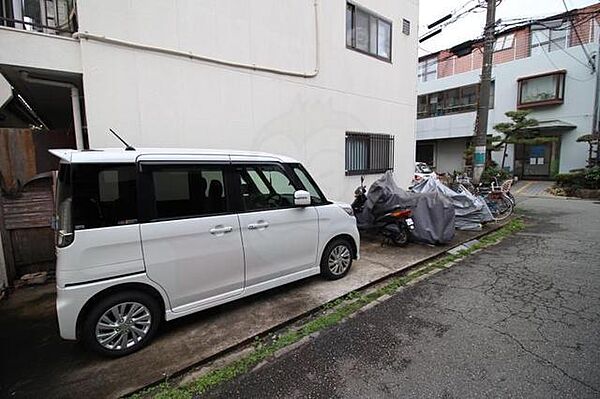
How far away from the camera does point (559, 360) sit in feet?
8.35

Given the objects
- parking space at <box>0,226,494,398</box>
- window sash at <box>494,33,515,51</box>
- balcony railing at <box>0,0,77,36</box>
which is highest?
window sash at <box>494,33,515,51</box>

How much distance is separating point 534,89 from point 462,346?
19.5 meters

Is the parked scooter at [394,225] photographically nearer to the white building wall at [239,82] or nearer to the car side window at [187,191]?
the white building wall at [239,82]

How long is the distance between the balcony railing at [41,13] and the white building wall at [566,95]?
20.5m

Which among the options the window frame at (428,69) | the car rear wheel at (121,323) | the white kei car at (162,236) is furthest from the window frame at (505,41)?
the car rear wheel at (121,323)

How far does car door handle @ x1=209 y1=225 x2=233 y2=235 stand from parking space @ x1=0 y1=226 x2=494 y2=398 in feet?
3.25

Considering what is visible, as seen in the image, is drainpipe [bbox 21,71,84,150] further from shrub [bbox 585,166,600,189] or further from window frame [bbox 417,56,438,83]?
window frame [bbox 417,56,438,83]

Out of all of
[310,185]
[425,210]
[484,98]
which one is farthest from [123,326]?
[484,98]

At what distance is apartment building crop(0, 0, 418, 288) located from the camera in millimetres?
4020

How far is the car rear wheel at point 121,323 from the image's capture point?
2572 millimetres

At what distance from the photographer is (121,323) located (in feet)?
8.83

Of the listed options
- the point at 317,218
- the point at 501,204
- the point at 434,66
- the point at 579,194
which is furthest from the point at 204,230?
the point at 434,66

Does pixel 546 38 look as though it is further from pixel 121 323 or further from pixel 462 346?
pixel 121 323

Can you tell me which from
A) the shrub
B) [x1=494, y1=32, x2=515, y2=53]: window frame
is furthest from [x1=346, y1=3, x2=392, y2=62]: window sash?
[x1=494, y1=32, x2=515, y2=53]: window frame
